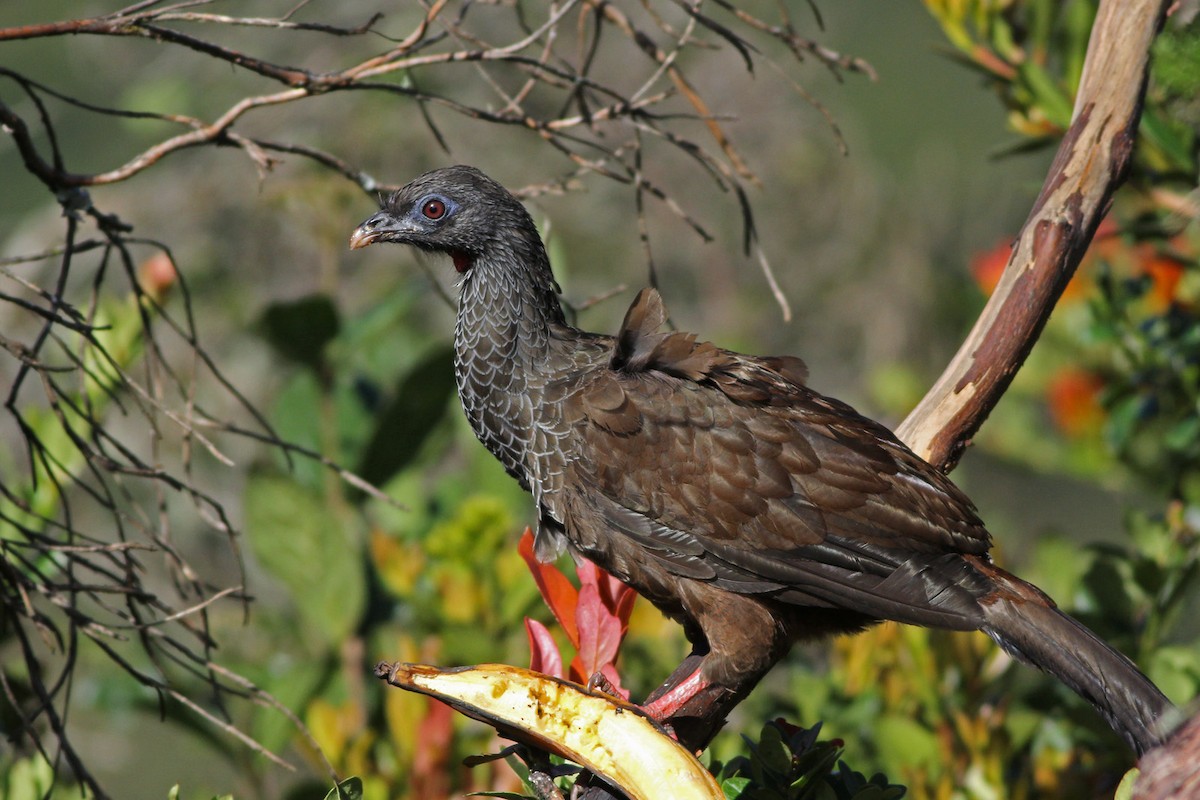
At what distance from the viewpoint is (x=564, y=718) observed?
2137 millimetres

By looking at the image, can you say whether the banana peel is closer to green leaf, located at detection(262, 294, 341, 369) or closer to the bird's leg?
the bird's leg

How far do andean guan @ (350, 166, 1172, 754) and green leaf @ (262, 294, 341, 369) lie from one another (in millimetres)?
1448

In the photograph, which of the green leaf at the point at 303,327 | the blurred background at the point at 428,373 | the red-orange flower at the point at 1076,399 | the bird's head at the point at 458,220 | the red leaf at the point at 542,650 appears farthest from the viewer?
the red-orange flower at the point at 1076,399

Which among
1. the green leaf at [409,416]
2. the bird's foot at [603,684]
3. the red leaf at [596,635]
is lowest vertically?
the bird's foot at [603,684]

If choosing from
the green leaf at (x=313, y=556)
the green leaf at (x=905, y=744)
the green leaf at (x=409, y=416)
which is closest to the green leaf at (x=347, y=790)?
Answer: the green leaf at (x=905, y=744)

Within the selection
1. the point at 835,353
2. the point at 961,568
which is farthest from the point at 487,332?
the point at 835,353

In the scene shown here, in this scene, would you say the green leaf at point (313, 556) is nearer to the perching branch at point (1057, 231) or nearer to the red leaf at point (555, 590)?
the red leaf at point (555, 590)

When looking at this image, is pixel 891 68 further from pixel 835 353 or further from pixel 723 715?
pixel 723 715

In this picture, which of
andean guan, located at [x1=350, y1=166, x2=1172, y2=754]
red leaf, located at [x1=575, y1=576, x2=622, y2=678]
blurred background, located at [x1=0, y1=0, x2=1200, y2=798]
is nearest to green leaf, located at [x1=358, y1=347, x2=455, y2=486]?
blurred background, located at [x1=0, y1=0, x2=1200, y2=798]

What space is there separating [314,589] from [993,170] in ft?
22.4

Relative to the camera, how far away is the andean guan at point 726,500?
244 cm

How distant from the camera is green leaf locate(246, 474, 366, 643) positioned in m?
3.99

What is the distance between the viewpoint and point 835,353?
7.69 meters

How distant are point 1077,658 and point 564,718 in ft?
3.07
